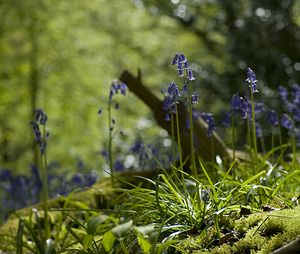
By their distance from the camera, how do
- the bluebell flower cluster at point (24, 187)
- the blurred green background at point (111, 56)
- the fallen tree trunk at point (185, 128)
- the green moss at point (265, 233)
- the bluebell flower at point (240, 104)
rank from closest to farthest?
the green moss at point (265, 233) < the bluebell flower at point (240, 104) < the fallen tree trunk at point (185, 128) < the bluebell flower cluster at point (24, 187) < the blurred green background at point (111, 56)

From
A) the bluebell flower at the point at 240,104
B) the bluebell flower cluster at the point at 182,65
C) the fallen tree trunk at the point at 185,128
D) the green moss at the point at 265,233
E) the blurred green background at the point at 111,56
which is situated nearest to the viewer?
the green moss at the point at 265,233

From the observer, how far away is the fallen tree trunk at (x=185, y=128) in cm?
581

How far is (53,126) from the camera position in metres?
13.3

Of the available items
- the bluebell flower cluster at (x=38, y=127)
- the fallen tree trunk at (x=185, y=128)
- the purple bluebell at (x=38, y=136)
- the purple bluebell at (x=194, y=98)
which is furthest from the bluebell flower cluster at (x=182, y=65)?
the fallen tree trunk at (x=185, y=128)

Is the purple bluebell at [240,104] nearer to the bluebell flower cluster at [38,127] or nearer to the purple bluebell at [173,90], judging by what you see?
the purple bluebell at [173,90]

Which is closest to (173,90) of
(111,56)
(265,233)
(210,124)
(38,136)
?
(210,124)

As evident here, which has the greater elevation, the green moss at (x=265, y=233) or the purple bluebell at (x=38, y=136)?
the purple bluebell at (x=38, y=136)

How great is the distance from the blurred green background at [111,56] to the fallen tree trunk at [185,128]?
5.03 m

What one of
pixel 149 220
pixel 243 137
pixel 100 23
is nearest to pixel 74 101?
pixel 100 23

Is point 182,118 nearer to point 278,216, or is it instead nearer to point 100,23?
point 278,216

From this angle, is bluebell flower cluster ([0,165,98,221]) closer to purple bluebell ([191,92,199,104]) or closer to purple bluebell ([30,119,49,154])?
purple bluebell ([30,119,49,154])

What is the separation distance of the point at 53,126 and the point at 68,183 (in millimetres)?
6882

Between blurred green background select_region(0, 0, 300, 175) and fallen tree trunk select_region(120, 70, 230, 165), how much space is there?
16.5 feet

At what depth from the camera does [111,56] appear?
1451 centimetres
